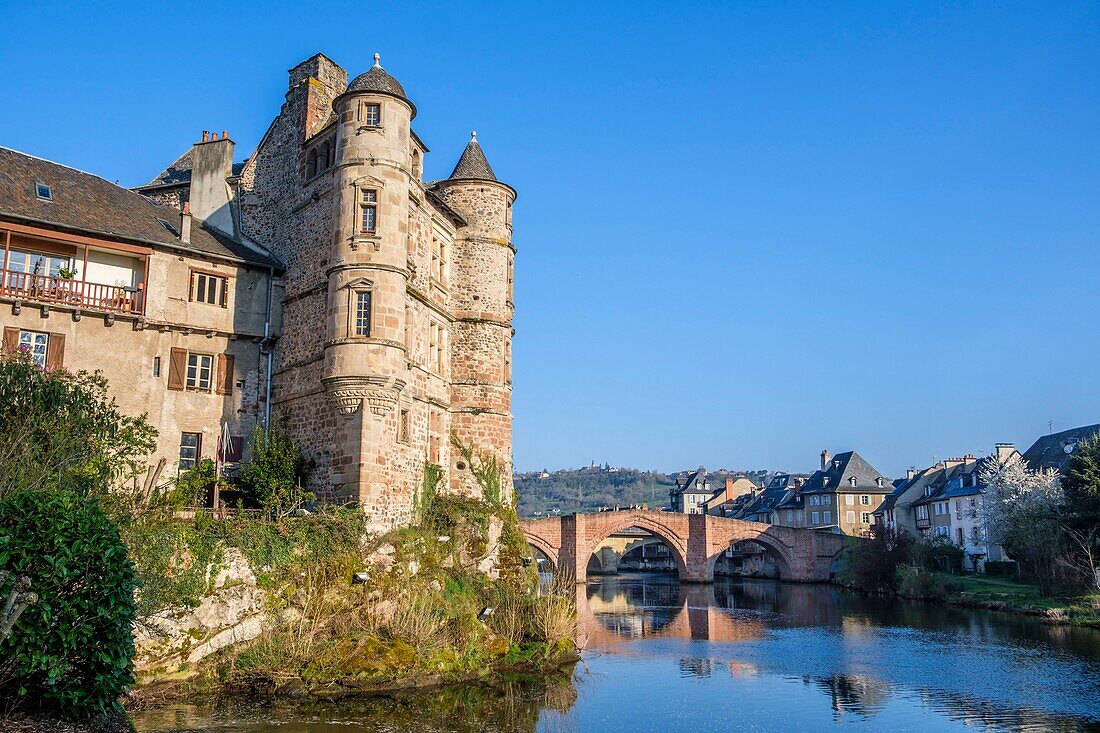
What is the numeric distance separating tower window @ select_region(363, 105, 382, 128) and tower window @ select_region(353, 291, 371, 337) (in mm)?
5462

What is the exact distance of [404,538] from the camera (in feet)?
84.5

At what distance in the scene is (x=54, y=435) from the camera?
61.6 ft

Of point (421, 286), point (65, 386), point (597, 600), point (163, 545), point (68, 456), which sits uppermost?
point (421, 286)

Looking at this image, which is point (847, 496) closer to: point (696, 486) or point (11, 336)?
point (696, 486)

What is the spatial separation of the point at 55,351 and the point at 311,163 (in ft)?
32.6

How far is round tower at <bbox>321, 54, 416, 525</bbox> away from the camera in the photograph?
25.7 metres

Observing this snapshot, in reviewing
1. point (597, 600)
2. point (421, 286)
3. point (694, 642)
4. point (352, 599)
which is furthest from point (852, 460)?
point (352, 599)

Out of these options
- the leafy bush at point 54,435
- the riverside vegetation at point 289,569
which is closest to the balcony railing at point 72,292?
the riverside vegetation at point 289,569

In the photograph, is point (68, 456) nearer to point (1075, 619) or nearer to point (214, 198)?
point (214, 198)

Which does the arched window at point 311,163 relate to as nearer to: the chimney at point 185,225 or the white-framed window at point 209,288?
the chimney at point 185,225

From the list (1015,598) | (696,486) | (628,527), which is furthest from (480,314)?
(696,486)

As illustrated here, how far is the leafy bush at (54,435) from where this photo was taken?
16.9 meters

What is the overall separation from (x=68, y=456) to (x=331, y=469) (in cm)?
811

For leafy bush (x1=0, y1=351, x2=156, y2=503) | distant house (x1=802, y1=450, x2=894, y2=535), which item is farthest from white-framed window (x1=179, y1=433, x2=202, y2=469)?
distant house (x1=802, y1=450, x2=894, y2=535)
